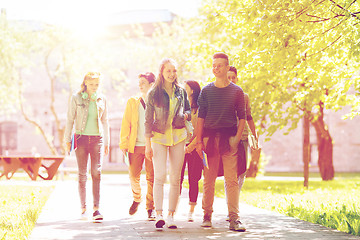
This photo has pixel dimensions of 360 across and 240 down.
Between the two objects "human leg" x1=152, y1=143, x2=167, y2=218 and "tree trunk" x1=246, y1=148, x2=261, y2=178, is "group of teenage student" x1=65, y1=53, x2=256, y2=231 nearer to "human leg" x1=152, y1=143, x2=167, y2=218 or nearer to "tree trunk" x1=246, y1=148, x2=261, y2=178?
"human leg" x1=152, y1=143, x2=167, y2=218

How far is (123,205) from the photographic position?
10.1m

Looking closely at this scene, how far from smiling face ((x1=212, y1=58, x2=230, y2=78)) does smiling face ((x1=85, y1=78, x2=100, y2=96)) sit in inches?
71.8

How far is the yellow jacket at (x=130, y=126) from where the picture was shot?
796 centimetres

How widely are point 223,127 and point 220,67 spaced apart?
727 mm

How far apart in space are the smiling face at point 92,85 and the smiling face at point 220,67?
1.82 metres

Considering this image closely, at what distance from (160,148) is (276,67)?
331cm

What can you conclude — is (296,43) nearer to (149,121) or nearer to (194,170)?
(194,170)

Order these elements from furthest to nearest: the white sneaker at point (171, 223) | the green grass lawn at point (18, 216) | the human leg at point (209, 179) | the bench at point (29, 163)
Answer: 1. the bench at point (29, 163)
2. the human leg at point (209, 179)
3. the white sneaker at point (171, 223)
4. the green grass lawn at point (18, 216)

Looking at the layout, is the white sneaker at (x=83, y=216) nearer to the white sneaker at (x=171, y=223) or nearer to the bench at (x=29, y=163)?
the white sneaker at (x=171, y=223)

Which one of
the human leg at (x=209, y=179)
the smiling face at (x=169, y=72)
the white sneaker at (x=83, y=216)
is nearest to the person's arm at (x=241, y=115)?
the human leg at (x=209, y=179)

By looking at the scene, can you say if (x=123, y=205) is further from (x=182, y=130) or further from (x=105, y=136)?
(x=182, y=130)

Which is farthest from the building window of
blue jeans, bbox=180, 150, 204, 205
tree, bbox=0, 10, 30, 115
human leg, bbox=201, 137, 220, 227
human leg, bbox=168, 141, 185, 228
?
human leg, bbox=168, 141, 185, 228

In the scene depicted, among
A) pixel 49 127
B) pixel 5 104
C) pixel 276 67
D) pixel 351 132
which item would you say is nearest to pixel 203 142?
pixel 276 67

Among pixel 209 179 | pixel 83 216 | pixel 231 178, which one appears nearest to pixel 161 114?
pixel 209 179
